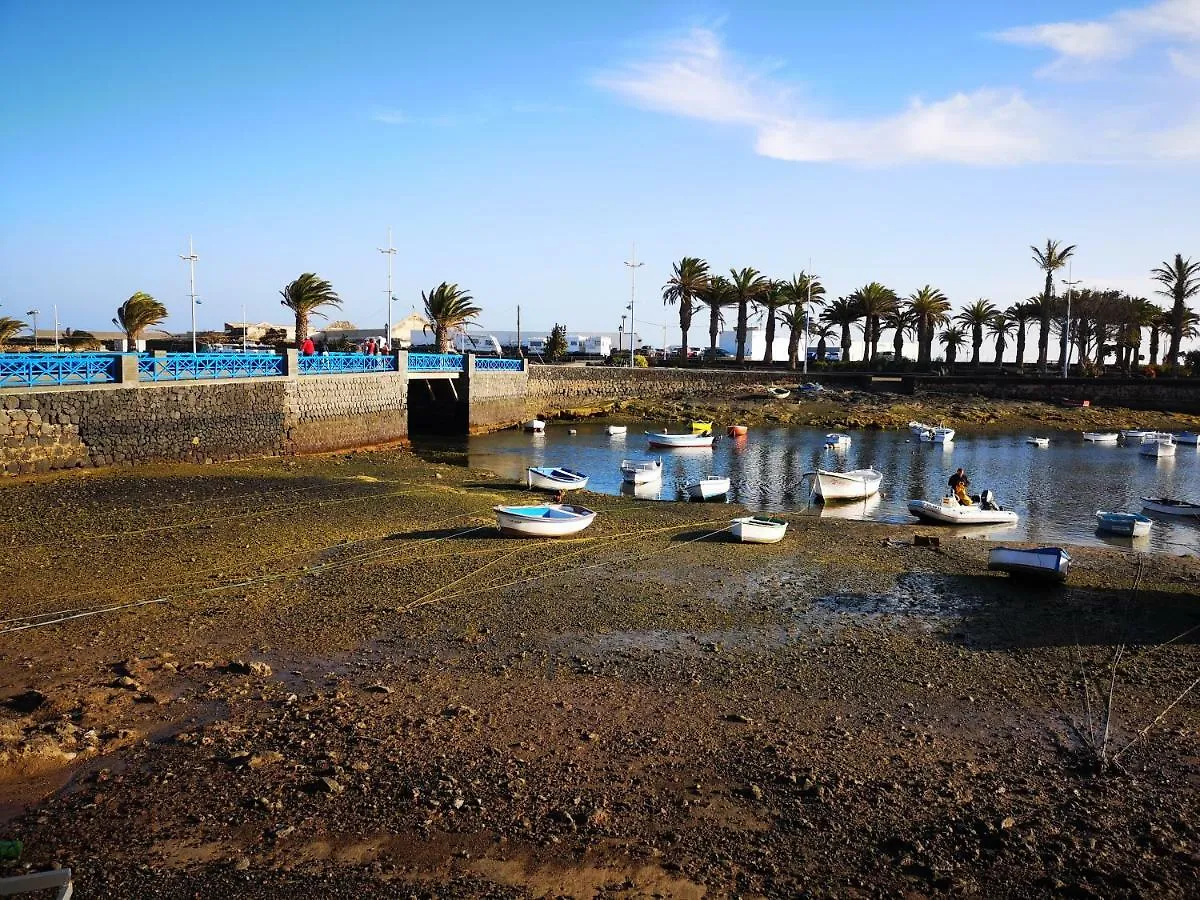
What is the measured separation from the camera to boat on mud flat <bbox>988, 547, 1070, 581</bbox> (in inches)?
775

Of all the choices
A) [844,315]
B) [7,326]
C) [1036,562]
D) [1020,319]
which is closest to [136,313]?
[7,326]

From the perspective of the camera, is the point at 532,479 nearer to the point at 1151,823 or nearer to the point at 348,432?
the point at 348,432

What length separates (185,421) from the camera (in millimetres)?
33625

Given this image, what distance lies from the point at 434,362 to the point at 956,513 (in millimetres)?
35708

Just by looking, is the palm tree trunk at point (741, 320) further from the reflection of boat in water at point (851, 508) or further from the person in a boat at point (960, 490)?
the person in a boat at point (960, 490)

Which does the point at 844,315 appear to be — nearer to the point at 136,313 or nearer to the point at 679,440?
the point at 679,440

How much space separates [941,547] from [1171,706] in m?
11.6

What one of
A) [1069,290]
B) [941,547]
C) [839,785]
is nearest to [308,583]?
[839,785]

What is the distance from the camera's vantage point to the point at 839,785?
10.0 meters

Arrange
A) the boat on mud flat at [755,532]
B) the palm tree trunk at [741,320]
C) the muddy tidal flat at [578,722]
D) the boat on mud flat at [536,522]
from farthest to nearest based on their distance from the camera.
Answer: the palm tree trunk at [741,320], the boat on mud flat at [755,532], the boat on mud flat at [536,522], the muddy tidal flat at [578,722]

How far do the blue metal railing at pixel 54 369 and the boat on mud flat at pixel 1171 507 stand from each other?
3805 cm

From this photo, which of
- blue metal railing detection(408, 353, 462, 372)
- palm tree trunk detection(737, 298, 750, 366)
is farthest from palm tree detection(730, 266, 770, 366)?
blue metal railing detection(408, 353, 462, 372)

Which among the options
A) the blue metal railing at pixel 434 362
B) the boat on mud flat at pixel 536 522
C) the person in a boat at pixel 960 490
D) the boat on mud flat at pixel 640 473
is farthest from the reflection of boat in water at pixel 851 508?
the blue metal railing at pixel 434 362

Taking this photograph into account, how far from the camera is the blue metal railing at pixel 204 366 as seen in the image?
33.0 metres
